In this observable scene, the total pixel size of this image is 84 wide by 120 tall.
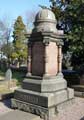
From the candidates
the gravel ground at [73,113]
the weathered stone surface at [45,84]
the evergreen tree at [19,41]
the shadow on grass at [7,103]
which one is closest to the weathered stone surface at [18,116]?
the gravel ground at [73,113]

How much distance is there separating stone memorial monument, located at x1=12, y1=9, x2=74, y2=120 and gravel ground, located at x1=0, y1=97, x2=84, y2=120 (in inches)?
10.7

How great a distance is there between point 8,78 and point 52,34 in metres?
8.43

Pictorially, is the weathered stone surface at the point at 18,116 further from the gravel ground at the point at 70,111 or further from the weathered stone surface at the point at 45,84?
the weathered stone surface at the point at 45,84

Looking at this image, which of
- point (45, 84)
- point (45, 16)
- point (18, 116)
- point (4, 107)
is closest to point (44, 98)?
point (45, 84)

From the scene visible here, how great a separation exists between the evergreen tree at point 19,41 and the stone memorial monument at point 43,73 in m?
34.6

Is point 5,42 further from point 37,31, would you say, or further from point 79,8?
point 37,31

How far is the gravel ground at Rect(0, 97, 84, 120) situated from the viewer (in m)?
8.05

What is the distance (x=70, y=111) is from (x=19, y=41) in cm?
3665

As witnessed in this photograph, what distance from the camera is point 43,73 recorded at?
8.92 m

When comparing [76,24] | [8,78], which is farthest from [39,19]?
[8,78]

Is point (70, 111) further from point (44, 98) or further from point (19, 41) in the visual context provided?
point (19, 41)

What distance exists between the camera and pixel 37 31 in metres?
9.06

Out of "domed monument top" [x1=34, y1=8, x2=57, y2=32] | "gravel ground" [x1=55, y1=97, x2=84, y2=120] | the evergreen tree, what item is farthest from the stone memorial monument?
the evergreen tree

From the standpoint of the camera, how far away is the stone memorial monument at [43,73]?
839 cm
